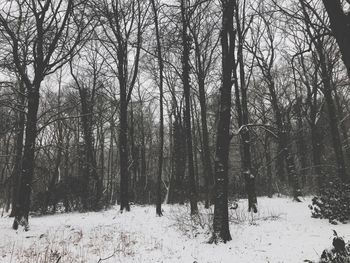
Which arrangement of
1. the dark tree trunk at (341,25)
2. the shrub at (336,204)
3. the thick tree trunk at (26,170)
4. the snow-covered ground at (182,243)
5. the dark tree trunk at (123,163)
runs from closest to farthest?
the dark tree trunk at (341,25) < the snow-covered ground at (182,243) < the shrub at (336,204) < the thick tree trunk at (26,170) < the dark tree trunk at (123,163)

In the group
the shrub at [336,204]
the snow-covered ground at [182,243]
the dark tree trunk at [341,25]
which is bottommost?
the snow-covered ground at [182,243]

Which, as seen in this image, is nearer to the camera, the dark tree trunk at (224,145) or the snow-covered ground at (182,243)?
the snow-covered ground at (182,243)

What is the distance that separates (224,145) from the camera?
909 centimetres

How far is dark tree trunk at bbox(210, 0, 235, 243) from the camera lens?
28.4 ft

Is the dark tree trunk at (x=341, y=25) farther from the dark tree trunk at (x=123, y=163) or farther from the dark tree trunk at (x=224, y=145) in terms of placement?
the dark tree trunk at (x=123, y=163)

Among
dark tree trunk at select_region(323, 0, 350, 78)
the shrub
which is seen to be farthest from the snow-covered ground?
dark tree trunk at select_region(323, 0, 350, 78)

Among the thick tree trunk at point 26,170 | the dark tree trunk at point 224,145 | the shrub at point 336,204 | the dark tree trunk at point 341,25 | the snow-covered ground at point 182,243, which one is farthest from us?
the thick tree trunk at point 26,170

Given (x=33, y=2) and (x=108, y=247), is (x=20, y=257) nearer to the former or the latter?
(x=108, y=247)

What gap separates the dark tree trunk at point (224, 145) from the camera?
8.66 m

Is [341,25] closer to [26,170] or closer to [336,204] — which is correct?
[336,204]

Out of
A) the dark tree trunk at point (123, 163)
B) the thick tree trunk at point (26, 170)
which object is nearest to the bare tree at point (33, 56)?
the thick tree trunk at point (26, 170)

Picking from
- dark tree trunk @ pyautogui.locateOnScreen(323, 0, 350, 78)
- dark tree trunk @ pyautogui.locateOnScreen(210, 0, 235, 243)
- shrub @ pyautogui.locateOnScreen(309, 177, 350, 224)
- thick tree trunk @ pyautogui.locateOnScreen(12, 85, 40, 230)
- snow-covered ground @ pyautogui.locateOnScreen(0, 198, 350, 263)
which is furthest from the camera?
thick tree trunk @ pyautogui.locateOnScreen(12, 85, 40, 230)

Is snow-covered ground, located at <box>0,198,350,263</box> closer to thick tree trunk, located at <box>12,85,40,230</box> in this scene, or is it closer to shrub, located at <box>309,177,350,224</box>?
shrub, located at <box>309,177,350,224</box>

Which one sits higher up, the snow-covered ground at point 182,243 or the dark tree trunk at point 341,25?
the dark tree trunk at point 341,25
